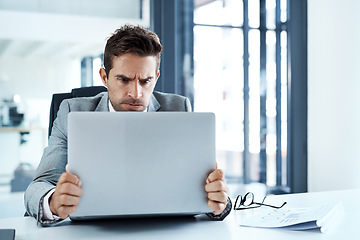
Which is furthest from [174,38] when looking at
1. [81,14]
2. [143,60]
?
[143,60]

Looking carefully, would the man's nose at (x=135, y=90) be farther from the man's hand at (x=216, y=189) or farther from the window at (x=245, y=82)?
the window at (x=245, y=82)

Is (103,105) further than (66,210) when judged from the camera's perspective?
Yes

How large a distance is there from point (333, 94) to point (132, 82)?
7.86 ft

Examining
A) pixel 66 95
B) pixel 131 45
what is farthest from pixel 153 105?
pixel 66 95

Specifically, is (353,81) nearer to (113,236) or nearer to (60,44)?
(60,44)

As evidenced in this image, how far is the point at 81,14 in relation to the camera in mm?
3184

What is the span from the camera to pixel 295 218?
123cm

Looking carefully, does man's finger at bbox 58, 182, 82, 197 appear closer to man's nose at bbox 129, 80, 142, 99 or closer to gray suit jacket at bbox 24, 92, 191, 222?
gray suit jacket at bbox 24, 92, 191, 222

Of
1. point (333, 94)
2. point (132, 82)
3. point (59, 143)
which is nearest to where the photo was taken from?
point (59, 143)

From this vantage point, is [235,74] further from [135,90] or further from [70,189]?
[70,189]

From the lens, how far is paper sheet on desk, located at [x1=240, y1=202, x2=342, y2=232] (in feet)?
3.85

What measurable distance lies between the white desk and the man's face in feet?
1.76

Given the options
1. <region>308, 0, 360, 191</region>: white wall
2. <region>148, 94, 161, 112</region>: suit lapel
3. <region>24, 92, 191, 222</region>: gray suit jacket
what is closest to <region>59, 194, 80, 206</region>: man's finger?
<region>24, 92, 191, 222</region>: gray suit jacket

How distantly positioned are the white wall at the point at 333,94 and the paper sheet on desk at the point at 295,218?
2106 mm
